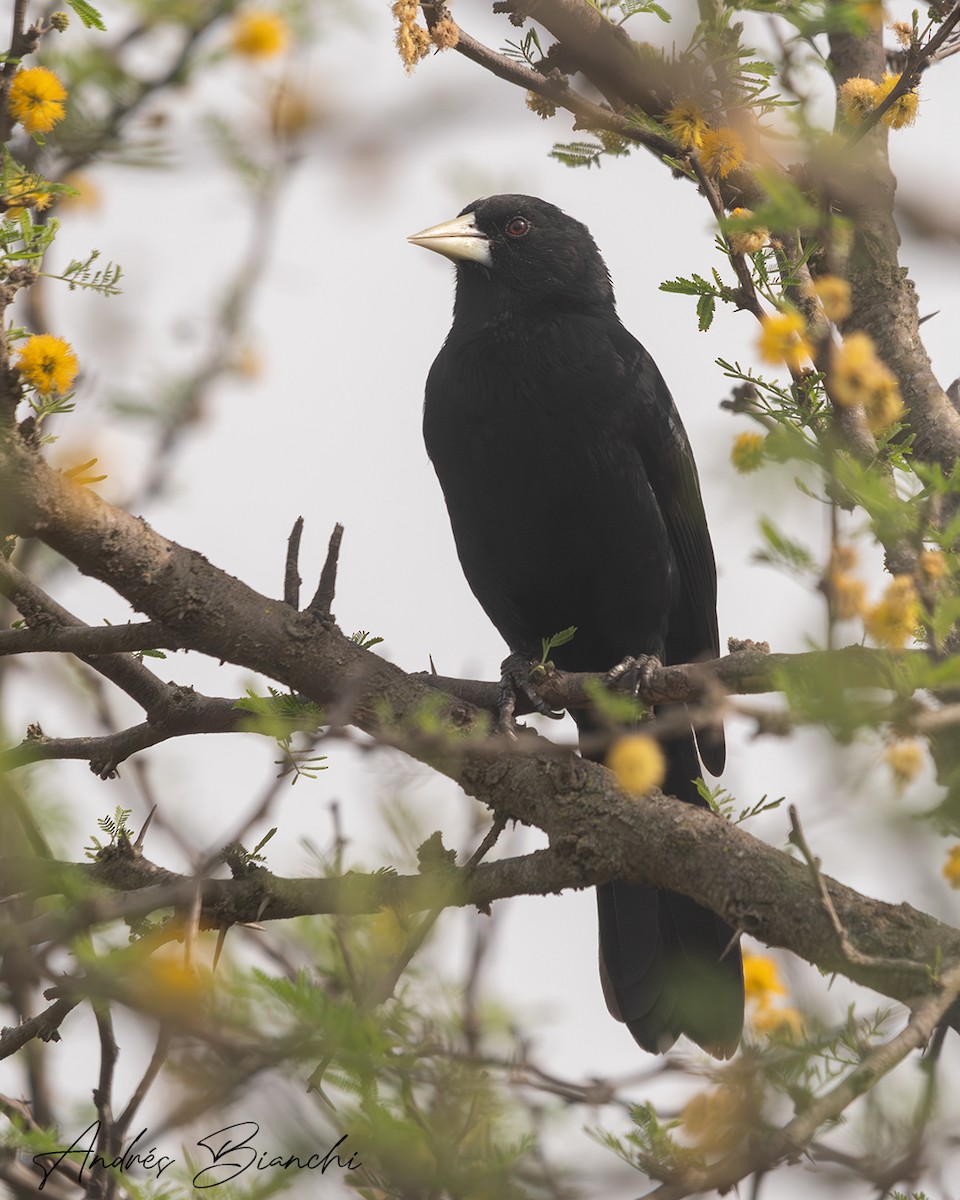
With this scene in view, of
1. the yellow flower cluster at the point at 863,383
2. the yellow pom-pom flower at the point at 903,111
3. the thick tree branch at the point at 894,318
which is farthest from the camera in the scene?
the thick tree branch at the point at 894,318

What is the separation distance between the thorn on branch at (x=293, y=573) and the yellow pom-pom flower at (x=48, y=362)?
1.96 ft

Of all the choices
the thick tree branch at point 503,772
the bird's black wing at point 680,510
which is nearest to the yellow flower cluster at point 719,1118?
the thick tree branch at point 503,772

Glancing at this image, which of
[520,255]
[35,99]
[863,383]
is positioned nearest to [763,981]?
[863,383]

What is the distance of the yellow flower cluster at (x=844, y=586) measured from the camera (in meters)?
1.72

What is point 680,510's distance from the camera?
14.4 feet

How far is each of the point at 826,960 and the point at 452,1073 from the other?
99 centimetres

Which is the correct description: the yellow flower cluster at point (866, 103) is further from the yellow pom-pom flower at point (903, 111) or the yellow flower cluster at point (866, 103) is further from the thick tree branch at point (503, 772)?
the thick tree branch at point (503, 772)

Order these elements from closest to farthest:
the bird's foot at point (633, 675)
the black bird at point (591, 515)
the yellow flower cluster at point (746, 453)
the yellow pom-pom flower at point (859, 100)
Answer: the yellow flower cluster at point (746, 453) < the bird's foot at point (633, 675) < the yellow pom-pom flower at point (859, 100) < the black bird at point (591, 515)

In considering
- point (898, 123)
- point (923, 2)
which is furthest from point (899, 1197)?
point (923, 2)

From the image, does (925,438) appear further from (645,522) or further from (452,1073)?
(452,1073)

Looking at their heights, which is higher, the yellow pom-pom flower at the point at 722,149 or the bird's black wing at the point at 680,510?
the bird's black wing at the point at 680,510

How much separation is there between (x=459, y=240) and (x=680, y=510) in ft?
4.08

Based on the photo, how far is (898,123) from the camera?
329 centimetres

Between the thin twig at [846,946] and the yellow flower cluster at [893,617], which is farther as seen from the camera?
the thin twig at [846,946]
